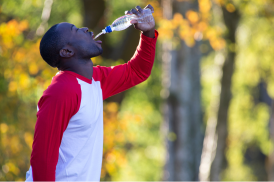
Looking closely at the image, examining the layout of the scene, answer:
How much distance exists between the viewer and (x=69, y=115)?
1.58m

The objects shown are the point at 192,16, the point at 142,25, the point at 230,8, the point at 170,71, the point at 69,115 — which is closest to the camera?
the point at 69,115

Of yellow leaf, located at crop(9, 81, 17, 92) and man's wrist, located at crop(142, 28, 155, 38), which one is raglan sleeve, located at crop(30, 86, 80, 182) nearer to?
man's wrist, located at crop(142, 28, 155, 38)

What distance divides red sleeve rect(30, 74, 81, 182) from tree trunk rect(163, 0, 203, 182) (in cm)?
448

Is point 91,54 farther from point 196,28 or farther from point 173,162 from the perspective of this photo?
point 173,162

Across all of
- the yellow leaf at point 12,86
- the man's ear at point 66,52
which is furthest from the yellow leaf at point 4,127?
the man's ear at point 66,52

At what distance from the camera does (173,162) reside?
6.06 metres

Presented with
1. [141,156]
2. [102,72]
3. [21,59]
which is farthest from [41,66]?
[141,156]

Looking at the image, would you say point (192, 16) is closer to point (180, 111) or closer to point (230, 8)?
point (230, 8)

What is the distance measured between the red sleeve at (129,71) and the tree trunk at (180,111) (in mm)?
3782

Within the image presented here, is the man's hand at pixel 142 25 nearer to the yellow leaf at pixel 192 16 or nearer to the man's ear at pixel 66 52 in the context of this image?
the man's ear at pixel 66 52

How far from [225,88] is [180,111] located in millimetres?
926

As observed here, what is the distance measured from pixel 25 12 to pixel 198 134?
5046 mm

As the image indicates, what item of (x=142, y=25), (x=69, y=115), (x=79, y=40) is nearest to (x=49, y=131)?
(x=69, y=115)

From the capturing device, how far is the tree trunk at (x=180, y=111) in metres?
5.93
